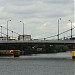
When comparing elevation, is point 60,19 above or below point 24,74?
above

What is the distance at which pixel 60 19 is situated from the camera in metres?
183

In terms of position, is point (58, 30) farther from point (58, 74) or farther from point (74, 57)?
point (58, 74)

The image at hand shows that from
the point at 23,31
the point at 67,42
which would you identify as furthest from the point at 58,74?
the point at 23,31

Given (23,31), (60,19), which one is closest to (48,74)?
(60,19)

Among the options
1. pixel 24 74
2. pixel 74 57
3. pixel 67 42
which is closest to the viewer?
pixel 24 74

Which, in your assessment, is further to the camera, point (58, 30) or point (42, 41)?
point (58, 30)

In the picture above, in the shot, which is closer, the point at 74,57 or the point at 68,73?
the point at 68,73

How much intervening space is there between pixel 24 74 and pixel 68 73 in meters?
10.4

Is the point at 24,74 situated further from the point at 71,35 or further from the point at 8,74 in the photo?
the point at 71,35

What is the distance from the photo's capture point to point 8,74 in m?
96.8

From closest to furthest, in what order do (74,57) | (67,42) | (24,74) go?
(24,74), (67,42), (74,57)

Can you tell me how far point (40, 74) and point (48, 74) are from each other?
5.48 ft

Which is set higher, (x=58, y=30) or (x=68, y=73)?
(x=58, y=30)

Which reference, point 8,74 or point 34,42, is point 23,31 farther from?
point 8,74
